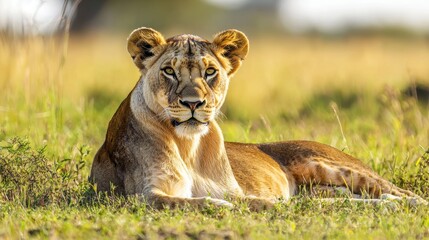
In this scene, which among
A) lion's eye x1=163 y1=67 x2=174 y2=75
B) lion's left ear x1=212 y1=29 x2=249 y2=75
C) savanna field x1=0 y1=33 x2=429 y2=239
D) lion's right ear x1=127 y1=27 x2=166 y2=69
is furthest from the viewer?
lion's left ear x1=212 y1=29 x2=249 y2=75

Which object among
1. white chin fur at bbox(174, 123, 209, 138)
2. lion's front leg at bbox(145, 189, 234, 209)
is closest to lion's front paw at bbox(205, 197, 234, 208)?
lion's front leg at bbox(145, 189, 234, 209)

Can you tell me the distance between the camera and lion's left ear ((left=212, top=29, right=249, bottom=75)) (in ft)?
20.7

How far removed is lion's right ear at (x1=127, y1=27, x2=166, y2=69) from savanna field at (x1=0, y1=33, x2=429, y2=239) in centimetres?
66

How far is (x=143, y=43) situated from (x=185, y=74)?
0.49 metres

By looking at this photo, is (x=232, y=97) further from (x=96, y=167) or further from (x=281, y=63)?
(x=96, y=167)

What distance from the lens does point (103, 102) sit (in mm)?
12062

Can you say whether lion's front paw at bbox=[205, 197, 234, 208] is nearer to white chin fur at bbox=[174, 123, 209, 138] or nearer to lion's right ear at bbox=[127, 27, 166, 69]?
white chin fur at bbox=[174, 123, 209, 138]

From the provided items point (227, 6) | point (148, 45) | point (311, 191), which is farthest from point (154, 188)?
point (227, 6)

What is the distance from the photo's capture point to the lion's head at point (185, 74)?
5.81 metres

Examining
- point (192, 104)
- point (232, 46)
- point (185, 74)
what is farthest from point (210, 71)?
point (232, 46)

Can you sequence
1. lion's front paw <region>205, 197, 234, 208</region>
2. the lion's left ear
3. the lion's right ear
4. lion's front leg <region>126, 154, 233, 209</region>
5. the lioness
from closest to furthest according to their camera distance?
lion's front paw <region>205, 197, 234, 208</region>
lion's front leg <region>126, 154, 233, 209</region>
the lioness
the lion's right ear
the lion's left ear

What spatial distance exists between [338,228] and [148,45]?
5.98 feet

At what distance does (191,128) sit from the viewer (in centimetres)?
585

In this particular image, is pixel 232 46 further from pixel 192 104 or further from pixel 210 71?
pixel 192 104
